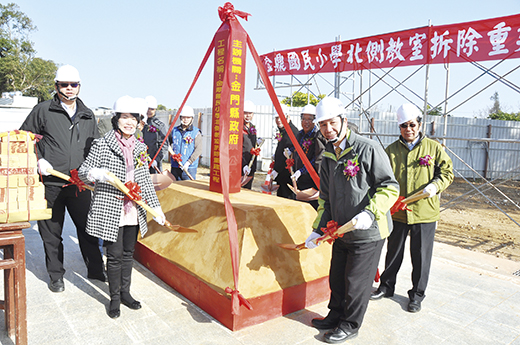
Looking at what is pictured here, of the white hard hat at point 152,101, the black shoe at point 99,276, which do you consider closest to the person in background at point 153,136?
the white hard hat at point 152,101

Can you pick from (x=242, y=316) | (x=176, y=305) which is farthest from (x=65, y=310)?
(x=242, y=316)

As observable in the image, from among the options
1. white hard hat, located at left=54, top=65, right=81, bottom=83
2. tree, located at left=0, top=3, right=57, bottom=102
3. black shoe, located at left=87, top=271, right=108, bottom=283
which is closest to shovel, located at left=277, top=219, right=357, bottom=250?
black shoe, located at left=87, top=271, right=108, bottom=283

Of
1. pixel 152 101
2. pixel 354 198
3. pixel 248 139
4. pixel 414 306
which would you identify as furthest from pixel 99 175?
pixel 152 101

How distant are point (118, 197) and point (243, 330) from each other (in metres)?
1.29

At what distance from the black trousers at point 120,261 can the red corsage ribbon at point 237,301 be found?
2.86 ft

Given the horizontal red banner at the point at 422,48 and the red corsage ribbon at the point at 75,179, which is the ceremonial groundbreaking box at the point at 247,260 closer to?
the red corsage ribbon at the point at 75,179

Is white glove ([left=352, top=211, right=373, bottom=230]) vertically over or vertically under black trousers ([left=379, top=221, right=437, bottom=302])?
over

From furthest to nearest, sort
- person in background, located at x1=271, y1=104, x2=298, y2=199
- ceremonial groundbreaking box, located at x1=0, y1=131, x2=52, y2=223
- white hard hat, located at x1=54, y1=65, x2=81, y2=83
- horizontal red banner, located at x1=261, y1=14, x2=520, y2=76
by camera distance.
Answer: horizontal red banner, located at x1=261, y1=14, x2=520, y2=76, person in background, located at x1=271, y1=104, x2=298, y2=199, white hard hat, located at x1=54, y1=65, x2=81, y2=83, ceremonial groundbreaking box, located at x1=0, y1=131, x2=52, y2=223

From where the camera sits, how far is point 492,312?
9.91 ft

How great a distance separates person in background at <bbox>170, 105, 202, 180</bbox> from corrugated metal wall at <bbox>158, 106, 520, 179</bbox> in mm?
8331

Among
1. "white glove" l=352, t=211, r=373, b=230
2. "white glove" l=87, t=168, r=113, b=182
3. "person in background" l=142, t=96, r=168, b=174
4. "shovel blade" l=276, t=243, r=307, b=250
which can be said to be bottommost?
"shovel blade" l=276, t=243, r=307, b=250

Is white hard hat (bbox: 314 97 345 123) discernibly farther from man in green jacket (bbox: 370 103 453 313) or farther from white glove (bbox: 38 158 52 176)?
white glove (bbox: 38 158 52 176)

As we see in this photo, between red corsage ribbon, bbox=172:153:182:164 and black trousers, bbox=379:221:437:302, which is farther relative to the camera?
red corsage ribbon, bbox=172:153:182:164

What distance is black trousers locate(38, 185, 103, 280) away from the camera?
316 centimetres
